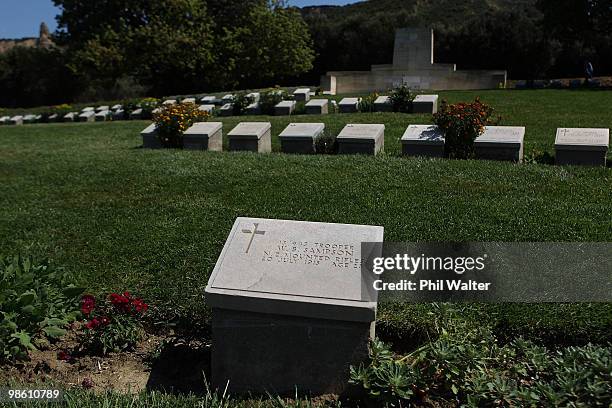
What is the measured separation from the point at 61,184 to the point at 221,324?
18.1 ft

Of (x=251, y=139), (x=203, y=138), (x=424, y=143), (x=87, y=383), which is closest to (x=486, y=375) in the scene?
(x=87, y=383)

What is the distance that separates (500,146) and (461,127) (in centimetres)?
65

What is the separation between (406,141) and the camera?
30.7 ft

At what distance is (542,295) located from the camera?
455cm

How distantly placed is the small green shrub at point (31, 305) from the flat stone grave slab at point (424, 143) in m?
5.84

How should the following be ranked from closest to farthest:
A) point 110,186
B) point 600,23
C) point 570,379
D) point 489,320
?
1. point 570,379
2. point 489,320
3. point 110,186
4. point 600,23

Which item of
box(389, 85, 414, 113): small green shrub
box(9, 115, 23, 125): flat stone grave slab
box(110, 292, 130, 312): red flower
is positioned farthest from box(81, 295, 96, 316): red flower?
box(9, 115, 23, 125): flat stone grave slab

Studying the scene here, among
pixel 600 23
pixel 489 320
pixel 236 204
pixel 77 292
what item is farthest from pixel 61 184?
pixel 600 23

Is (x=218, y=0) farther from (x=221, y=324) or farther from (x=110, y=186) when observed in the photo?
(x=221, y=324)

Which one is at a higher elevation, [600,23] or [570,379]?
[600,23]

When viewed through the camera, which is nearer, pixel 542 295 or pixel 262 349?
pixel 262 349

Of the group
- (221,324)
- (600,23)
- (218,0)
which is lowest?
(221,324)

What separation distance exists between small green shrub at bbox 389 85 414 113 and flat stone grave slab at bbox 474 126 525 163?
6.20 metres

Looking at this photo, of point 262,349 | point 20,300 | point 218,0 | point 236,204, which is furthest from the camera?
point 218,0
